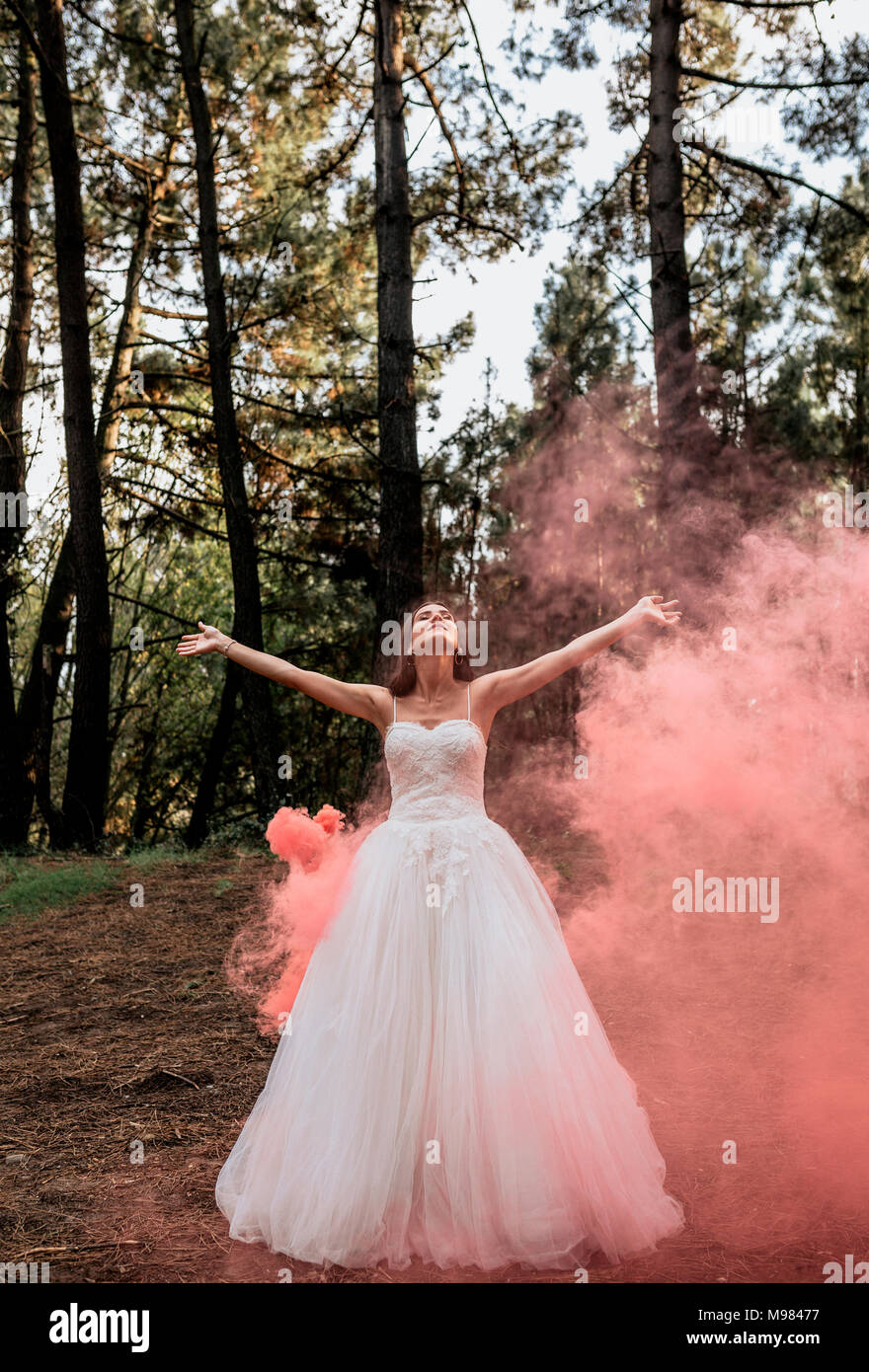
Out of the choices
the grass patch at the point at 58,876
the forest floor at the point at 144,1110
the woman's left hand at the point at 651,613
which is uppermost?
the woman's left hand at the point at 651,613

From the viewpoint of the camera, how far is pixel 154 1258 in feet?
9.93

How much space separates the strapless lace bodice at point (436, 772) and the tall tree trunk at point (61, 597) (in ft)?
26.0

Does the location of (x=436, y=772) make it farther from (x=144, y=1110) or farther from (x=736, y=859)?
(x=736, y=859)

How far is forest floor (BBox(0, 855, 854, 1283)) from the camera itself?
297 centimetres

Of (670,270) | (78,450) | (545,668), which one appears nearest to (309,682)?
(545,668)

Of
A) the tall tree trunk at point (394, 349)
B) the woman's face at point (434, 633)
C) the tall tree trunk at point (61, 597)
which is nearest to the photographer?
the woman's face at point (434, 633)

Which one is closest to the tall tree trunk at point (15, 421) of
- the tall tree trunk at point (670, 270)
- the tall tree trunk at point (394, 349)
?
the tall tree trunk at point (394, 349)

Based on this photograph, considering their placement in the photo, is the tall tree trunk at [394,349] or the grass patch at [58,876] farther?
the tall tree trunk at [394,349]

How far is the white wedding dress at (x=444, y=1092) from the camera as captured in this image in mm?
2967

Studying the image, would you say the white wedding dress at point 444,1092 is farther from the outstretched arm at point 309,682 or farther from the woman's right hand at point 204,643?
the woman's right hand at point 204,643

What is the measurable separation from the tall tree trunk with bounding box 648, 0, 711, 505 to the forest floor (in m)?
4.93

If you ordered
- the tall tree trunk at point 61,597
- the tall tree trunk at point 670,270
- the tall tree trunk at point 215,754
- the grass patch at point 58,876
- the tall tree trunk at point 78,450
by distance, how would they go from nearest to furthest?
1. the grass patch at point 58,876
2. the tall tree trunk at point 670,270
3. the tall tree trunk at point 78,450
4. the tall tree trunk at point 61,597
5. the tall tree trunk at point 215,754

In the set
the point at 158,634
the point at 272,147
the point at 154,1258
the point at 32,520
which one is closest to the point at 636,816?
the point at 154,1258

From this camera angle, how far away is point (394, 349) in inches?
326
